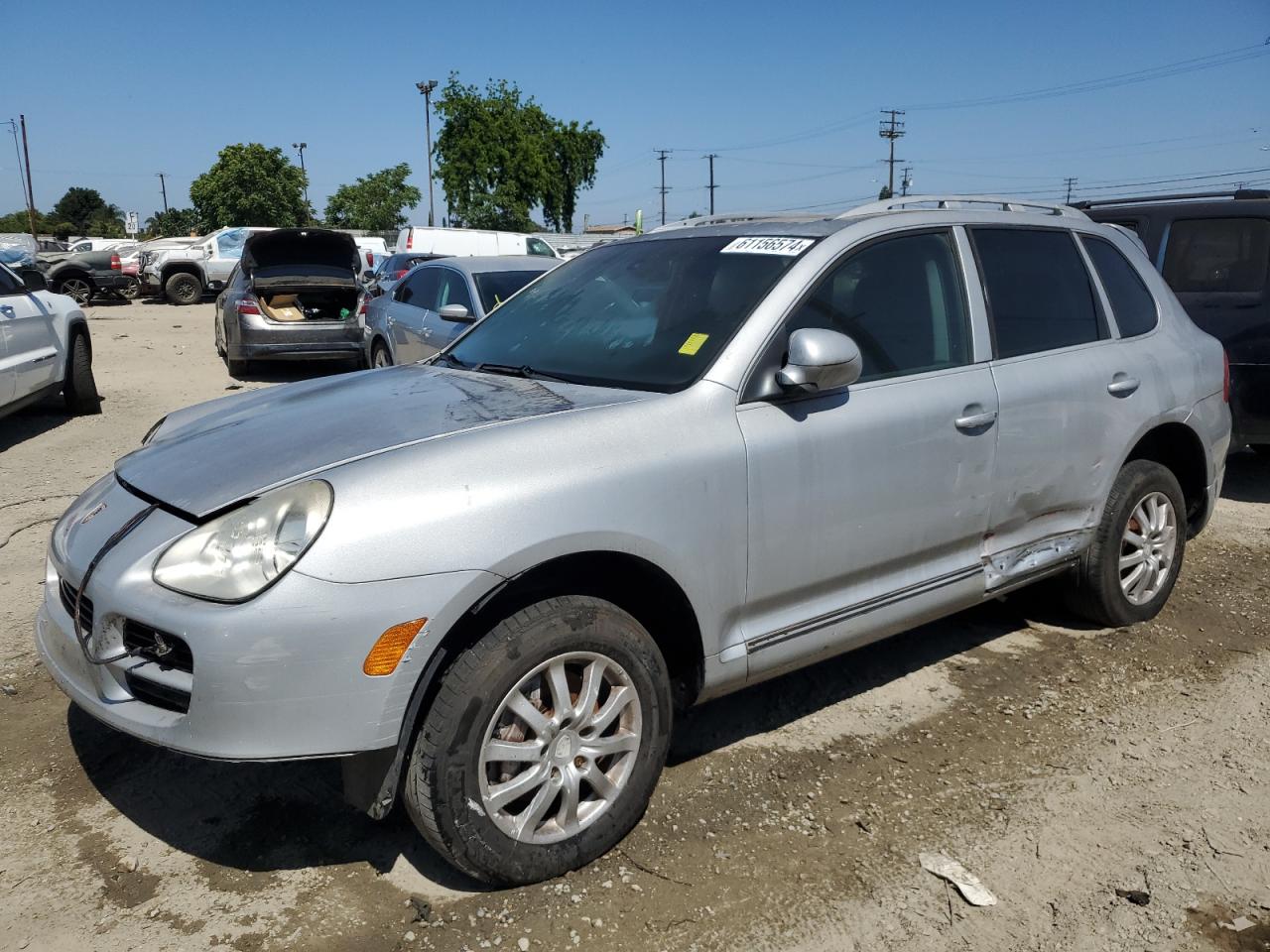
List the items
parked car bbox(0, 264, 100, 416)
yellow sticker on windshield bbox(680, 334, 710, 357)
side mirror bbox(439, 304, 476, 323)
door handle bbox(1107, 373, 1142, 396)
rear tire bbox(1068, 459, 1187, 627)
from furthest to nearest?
1. parked car bbox(0, 264, 100, 416)
2. side mirror bbox(439, 304, 476, 323)
3. rear tire bbox(1068, 459, 1187, 627)
4. door handle bbox(1107, 373, 1142, 396)
5. yellow sticker on windshield bbox(680, 334, 710, 357)

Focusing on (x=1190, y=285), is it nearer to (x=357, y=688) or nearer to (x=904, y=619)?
(x=904, y=619)

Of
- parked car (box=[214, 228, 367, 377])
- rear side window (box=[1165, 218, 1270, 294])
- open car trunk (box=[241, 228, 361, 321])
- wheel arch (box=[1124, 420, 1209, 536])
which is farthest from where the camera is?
open car trunk (box=[241, 228, 361, 321])

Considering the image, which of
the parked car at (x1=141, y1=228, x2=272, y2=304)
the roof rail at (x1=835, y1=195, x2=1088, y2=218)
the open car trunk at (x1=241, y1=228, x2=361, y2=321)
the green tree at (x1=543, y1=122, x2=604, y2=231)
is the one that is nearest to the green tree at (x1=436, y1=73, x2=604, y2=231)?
the green tree at (x1=543, y1=122, x2=604, y2=231)

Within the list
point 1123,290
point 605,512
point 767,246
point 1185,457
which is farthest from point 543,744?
point 1185,457

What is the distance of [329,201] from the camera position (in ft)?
258

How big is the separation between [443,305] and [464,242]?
1682 cm

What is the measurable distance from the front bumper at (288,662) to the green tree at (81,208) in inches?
4298

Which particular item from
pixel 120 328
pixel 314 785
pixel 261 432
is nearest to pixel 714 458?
pixel 261 432

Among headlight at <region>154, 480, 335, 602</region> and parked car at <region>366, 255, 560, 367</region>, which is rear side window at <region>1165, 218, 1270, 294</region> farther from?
headlight at <region>154, 480, 335, 602</region>

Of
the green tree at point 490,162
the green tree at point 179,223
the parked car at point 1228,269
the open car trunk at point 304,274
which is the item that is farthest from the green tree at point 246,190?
the parked car at point 1228,269

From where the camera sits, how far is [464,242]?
81.5 feet

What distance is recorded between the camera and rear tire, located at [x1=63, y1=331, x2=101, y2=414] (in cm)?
923

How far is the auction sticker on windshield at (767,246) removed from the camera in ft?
10.9

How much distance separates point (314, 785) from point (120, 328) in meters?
19.0
